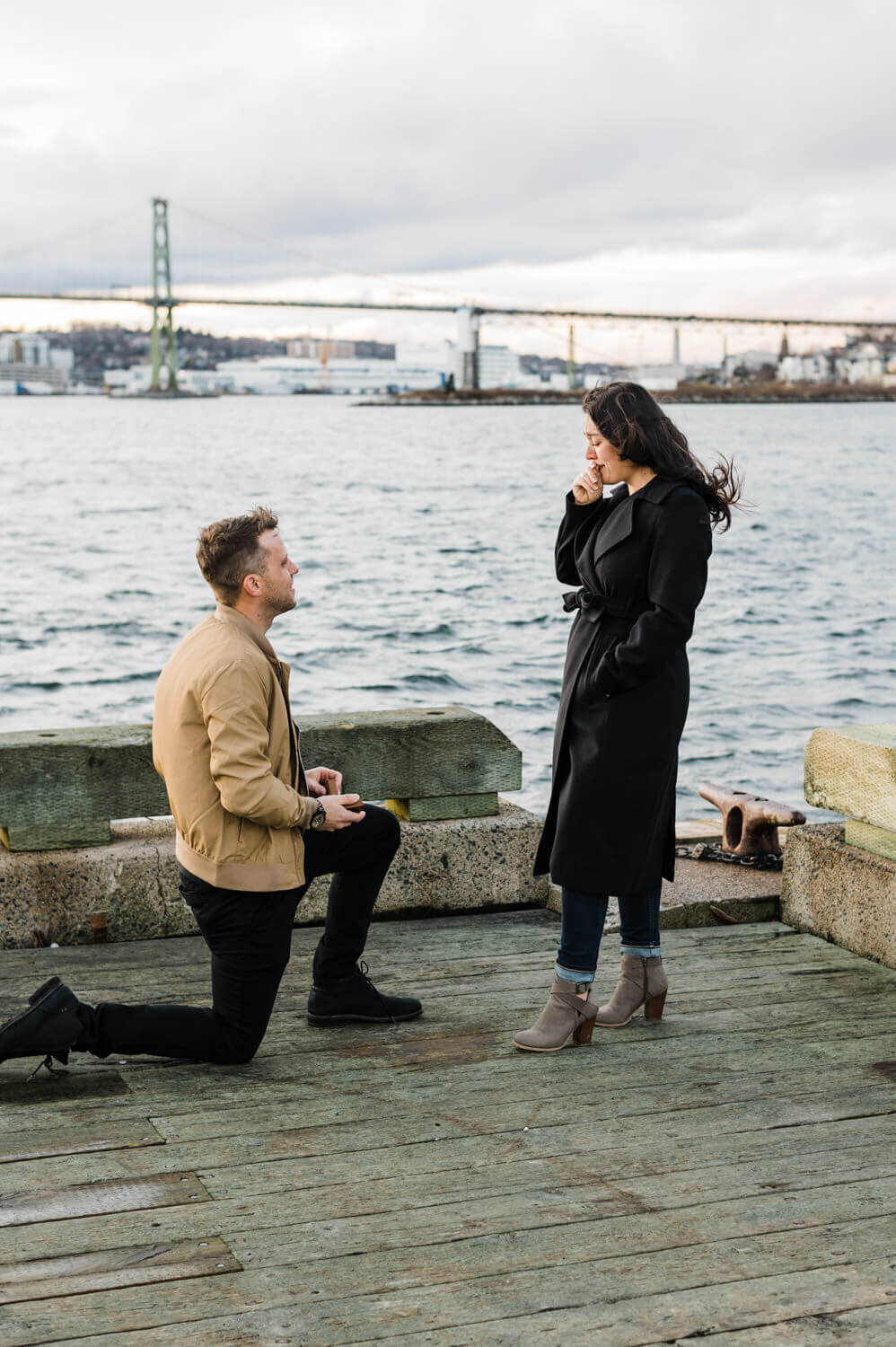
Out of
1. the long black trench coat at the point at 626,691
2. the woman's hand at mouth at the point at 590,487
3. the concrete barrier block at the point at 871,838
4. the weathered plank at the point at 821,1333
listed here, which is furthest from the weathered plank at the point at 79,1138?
the concrete barrier block at the point at 871,838

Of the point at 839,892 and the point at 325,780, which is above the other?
the point at 325,780

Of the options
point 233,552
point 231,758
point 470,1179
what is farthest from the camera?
point 233,552

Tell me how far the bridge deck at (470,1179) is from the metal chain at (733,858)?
0.99 m

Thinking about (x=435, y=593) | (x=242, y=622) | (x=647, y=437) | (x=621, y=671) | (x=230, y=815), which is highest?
(x=647, y=437)

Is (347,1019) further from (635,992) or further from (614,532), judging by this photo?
(614,532)

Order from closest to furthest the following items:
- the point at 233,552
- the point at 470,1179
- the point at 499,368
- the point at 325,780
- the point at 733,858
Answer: the point at 470,1179 → the point at 233,552 → the point at 325,780 → the point at 733,858 → the point at 499,368

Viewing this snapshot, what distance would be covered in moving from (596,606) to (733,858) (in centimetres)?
182

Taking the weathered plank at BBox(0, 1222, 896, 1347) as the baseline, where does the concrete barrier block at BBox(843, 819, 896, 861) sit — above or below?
above

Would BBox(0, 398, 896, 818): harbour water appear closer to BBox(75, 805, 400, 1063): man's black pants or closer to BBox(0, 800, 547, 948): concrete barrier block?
BBox(0, 800, 547, 948): concrete barrier block

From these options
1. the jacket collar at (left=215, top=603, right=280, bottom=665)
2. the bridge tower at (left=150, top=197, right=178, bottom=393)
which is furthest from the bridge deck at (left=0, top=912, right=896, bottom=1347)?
the bridge tower at (left=150, top=197, right=178, bottom=393)

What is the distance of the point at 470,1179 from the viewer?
304cm

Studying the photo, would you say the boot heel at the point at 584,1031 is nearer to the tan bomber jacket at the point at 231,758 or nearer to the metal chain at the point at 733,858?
the tan bomber jacket at the point at 231,758

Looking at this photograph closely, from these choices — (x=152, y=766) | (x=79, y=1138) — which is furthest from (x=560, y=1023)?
(x=152, y=766)

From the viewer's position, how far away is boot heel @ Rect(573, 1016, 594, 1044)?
12.5ft
